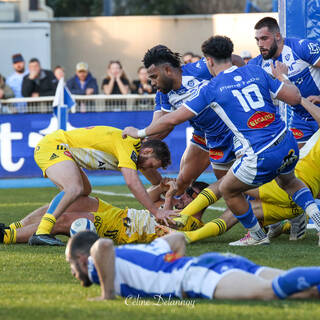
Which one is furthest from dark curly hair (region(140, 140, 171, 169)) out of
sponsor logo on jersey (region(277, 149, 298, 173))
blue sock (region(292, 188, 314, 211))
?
blue sock (region(292, 188, 314, 211))

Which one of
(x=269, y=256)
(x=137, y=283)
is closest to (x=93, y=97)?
(x=269, y=256)

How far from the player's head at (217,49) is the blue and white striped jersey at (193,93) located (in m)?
0.85

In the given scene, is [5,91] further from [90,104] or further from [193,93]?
[193,93]

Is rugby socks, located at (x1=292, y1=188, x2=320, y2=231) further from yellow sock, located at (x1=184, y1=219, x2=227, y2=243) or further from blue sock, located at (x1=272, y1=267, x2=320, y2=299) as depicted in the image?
blue sock, located at (x1=272, y1=267, x2=320, y2=299)

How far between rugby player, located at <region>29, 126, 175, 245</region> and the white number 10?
41.6 inches

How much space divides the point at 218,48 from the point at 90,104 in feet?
30.8

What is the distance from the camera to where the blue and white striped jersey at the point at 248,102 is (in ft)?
24.4

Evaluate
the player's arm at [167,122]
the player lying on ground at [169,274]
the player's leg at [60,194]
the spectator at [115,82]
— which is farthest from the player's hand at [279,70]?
the spectator at [115,82]

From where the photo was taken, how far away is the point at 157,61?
8359 mm

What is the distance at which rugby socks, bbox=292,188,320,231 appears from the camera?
7.84 metres

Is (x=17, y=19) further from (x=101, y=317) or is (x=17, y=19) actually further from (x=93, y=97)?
(x=101, y=317)

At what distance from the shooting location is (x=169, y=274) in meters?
5.38

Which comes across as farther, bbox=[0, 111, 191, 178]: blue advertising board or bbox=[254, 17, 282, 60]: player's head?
bbox=[0, 111, 191, 178]: blue advertising board

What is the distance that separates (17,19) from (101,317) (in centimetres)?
1895
